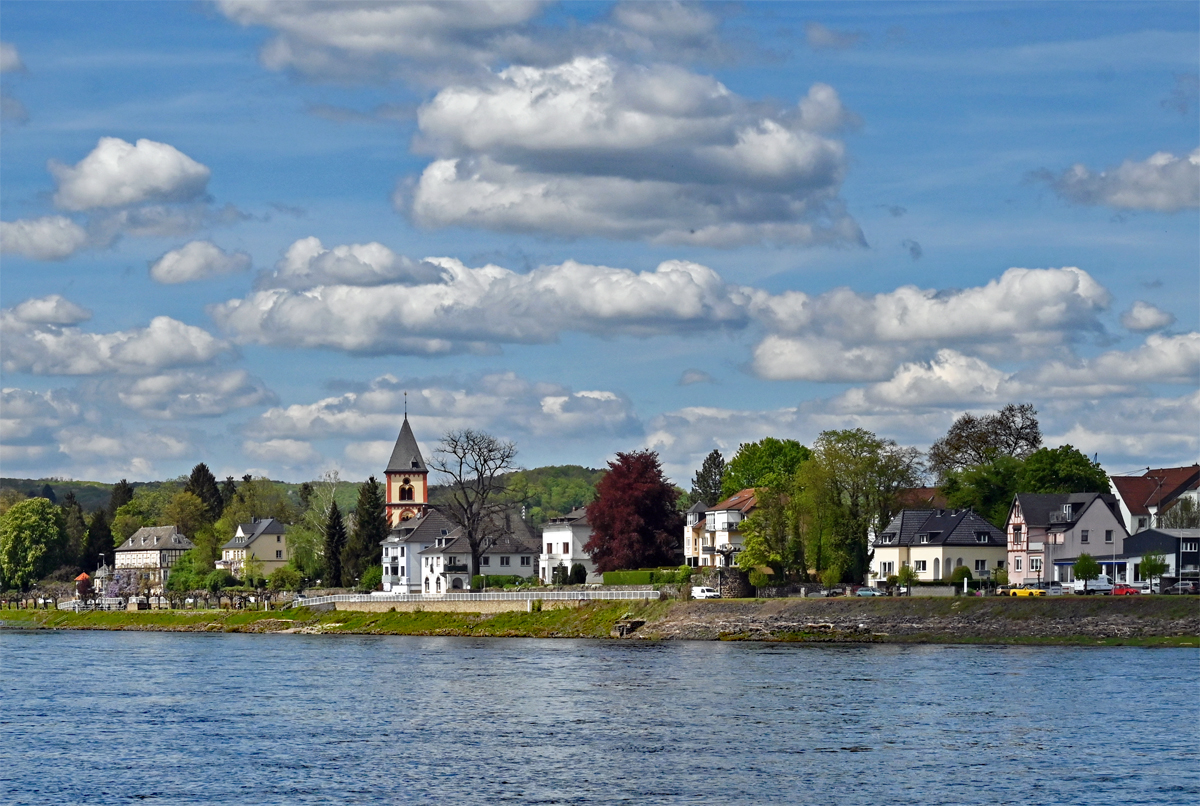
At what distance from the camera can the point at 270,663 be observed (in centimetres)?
8356

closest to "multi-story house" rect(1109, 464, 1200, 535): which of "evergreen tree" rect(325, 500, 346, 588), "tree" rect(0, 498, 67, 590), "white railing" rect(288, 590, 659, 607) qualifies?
"white railing" rect(288, 590, 659, 607)

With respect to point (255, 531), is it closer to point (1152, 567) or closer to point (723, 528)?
point (723, 528)

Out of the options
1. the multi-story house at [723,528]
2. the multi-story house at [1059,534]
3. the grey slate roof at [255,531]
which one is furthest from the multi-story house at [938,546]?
the grey slate roof at [255,531]

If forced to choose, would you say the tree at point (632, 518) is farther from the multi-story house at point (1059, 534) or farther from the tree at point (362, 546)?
the tree at point (362, 546)

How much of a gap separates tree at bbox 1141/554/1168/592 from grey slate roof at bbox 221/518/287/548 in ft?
393

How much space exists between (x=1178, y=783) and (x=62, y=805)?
28.8m

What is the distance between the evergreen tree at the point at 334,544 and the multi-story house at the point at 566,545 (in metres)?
23.8

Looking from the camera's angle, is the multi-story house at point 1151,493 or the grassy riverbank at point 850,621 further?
the multi-story house at point 1151,493

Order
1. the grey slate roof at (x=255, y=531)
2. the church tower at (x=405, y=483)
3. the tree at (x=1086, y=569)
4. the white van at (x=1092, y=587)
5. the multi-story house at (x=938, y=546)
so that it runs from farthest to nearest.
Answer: the grey slate roof at (x=255, y=531) → the church tower at (x=405, y=483) → the multi-story house at (x=938, y=546) → the tree at (x=1086, y=569) → the white van at (x=1092, y=587)

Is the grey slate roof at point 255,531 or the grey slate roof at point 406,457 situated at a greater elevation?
the grey slate roof at point 406,457

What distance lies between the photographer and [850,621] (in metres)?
92.1

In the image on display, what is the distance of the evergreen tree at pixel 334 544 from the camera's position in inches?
6186

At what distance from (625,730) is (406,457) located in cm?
13218

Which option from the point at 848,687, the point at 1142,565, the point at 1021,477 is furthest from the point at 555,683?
the point at 1021,477
